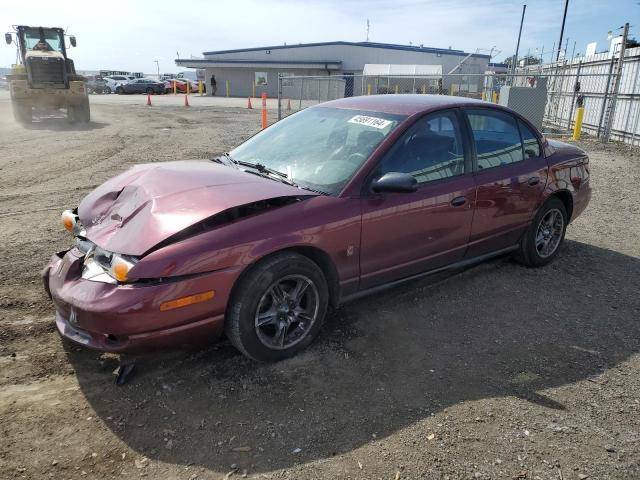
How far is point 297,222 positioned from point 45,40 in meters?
19.7

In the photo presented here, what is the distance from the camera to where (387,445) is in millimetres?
2590

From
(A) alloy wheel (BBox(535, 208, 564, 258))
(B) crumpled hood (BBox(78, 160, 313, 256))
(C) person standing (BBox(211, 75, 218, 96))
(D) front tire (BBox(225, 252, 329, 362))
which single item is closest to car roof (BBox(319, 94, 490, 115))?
(B) crumpled hood (BBox(78, 160, 313, 256))

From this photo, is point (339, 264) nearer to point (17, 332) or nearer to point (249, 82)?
point (17, 332)

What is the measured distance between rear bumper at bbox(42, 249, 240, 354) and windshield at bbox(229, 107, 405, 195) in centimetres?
106

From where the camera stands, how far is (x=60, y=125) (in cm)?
1702

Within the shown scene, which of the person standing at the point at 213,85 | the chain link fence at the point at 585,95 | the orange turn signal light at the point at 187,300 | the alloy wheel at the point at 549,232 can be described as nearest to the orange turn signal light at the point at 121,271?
the orange turn signal light at the point at 187,300

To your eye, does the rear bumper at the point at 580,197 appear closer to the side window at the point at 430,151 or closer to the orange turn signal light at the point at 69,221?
the side window at the point at 430,151

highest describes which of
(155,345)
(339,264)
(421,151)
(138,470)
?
(421,151)

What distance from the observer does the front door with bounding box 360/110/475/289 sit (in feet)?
11.7

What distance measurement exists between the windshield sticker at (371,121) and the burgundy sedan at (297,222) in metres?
0.01

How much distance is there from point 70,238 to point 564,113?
20583 mm

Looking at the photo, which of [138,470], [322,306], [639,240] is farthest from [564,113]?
[138,470]

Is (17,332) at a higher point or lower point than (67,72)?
lower

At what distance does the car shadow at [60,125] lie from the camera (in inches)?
629
